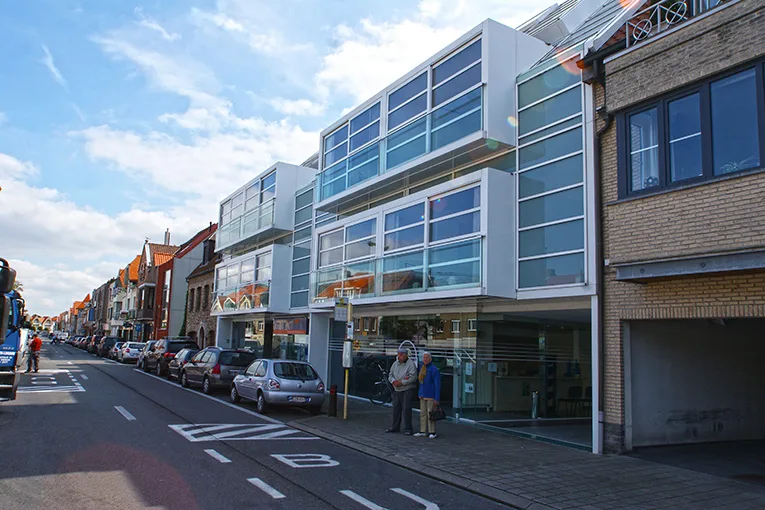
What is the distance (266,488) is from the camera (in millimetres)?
7340

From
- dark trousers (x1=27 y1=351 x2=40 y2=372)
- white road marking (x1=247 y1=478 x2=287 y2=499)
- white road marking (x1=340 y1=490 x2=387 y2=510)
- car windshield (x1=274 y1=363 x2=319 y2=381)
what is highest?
car windshield (x1=274 y1=363 x2=319 y2=381)

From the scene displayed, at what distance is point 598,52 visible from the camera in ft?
37.3

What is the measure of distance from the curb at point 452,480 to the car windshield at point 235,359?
8.83m

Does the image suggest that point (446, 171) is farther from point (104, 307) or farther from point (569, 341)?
point (104, 307)

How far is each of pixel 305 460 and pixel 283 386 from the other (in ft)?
19.4

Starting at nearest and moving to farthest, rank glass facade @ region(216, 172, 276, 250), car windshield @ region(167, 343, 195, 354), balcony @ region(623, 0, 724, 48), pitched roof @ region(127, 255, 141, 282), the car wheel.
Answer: balcony @ region(623, 0, 724, 48) < the car wheel < glass facade @ region(216, 172, 276, 250) < car windshield @ region(167, 343, 195, 354) < pitched roof @ region(127, 255, 141, 282)

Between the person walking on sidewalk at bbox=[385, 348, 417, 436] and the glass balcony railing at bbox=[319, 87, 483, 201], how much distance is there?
552 centimetres

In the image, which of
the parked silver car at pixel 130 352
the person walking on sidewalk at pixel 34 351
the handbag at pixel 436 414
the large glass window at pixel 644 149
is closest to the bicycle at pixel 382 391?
the handbag at pixel 436 414

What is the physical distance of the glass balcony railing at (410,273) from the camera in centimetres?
1341

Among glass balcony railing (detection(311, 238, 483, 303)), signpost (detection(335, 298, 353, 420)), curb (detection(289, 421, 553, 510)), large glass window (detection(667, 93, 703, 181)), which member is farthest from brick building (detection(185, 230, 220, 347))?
large glass window (detection(667, 93, 703, 181))

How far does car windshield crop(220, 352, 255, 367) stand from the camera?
65.1 ft

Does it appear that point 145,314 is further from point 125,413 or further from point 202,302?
point 125,413

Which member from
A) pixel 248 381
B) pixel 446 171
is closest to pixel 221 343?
pixel 248 381

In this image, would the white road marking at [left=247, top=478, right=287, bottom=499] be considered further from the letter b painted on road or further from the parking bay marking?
the parking bay marking
